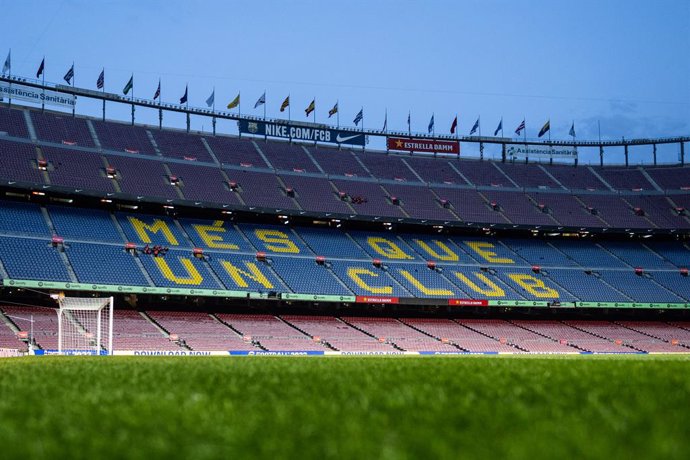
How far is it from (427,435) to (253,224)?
221ft

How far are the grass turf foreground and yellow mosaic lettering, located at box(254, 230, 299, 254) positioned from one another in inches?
2271

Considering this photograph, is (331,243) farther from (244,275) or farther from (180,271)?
(180,271)

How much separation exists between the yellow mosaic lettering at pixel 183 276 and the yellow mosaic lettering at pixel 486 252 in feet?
100

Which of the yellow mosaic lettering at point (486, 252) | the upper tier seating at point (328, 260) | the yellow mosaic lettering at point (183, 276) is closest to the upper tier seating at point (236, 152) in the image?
the upper tier seating at point (328, 260)

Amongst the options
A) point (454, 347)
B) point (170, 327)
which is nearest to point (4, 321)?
point (170, 327)

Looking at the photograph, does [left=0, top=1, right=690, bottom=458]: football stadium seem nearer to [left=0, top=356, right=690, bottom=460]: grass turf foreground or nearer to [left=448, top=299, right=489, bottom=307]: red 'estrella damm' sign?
[left=448, top=299, right=489, bottom=307]: red 'estrella damm' sign

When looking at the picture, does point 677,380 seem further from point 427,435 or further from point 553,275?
point 553,275

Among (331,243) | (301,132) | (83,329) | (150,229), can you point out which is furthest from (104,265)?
(301,132)

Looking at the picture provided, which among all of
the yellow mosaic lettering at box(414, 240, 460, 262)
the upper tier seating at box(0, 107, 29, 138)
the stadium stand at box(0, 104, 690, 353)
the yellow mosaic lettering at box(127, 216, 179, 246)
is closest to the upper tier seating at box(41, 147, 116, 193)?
the stadium stand at box(0, 104, 690, 353)

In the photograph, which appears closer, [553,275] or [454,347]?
[454,347]

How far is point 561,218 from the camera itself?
264 ft

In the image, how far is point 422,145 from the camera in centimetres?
9069

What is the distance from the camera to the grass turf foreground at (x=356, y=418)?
15.4ft

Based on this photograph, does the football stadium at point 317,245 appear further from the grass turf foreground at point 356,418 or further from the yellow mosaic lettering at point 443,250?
the grass turf foreground at point 356,418
